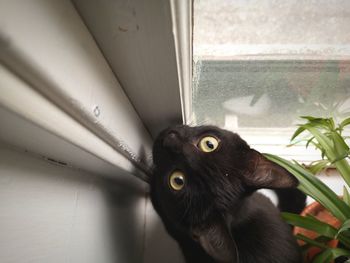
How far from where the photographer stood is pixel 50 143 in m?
0.30

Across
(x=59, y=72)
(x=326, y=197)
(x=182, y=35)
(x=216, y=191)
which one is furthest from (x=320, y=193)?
(x=59, y=72)

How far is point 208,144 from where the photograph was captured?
0.68m

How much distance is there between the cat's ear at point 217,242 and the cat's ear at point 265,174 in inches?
5.9

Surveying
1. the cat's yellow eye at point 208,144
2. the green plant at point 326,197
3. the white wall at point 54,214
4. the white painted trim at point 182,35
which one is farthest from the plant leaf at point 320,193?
the white wall at point 54,214

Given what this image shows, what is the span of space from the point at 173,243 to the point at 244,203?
383 mm

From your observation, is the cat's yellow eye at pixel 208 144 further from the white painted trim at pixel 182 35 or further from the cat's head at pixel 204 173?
the white painted trim at pixel 182 35

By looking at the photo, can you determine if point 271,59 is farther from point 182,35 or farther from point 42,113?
point 42,113

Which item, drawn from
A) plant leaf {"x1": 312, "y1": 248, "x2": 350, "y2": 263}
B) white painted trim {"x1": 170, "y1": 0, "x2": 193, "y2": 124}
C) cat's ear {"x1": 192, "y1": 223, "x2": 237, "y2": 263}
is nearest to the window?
white painted trim {"x1": 170, "y1": 0, "x2": 193, "y2": 124}

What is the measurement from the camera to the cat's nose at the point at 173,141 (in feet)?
2.19

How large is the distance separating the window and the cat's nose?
215 mm

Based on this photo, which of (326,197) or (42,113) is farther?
(326,197)

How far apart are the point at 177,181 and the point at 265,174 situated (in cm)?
22

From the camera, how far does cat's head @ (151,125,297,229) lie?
62 cm

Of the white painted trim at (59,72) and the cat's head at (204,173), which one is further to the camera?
the cat's head at (204,173)
